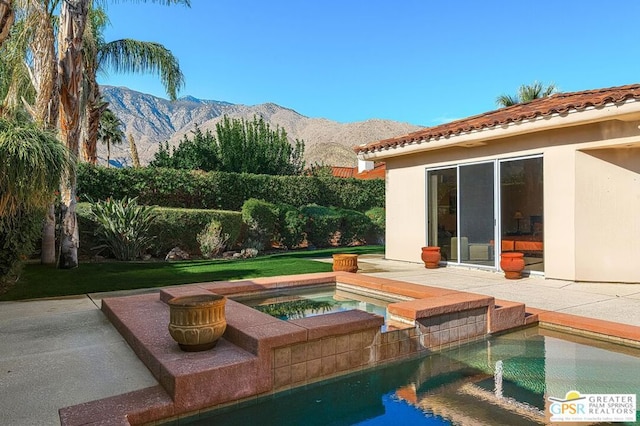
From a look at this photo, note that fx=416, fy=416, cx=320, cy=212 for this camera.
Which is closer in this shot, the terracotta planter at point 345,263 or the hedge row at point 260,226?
the terracotta planter at point 345,263

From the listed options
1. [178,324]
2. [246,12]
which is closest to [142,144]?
[246,12]

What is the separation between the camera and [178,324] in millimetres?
3994

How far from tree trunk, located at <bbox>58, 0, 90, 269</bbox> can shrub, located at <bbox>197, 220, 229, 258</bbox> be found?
4.43m

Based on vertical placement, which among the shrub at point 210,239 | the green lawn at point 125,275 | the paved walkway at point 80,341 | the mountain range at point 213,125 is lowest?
the paved walkway at point 80,341

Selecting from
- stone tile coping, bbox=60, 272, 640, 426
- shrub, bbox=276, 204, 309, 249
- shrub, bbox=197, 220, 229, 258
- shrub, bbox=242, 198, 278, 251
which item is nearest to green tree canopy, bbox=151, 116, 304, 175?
shrub, bbox=276, 204, 309, 249

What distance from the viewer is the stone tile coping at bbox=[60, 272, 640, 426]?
3.32 meters

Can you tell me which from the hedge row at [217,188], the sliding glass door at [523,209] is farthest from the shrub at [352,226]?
the sliding glass door at [523,209]

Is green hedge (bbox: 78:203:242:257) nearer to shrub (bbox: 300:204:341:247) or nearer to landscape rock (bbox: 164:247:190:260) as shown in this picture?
landscape rock (bbox: 164:247:190:260)

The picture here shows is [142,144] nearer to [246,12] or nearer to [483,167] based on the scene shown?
[246,12]

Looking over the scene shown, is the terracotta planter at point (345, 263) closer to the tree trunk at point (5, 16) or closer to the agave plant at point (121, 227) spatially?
the agave plant at point (121, 227)

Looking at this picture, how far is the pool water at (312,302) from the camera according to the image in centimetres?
664

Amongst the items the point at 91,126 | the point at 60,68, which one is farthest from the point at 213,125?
the point at 60,68

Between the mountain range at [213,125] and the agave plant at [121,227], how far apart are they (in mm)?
39876

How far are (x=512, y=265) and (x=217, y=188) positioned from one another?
11.8 meters
